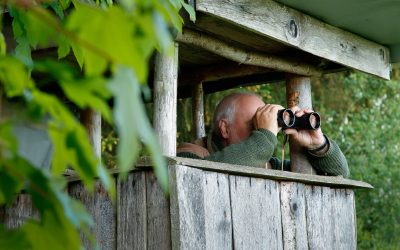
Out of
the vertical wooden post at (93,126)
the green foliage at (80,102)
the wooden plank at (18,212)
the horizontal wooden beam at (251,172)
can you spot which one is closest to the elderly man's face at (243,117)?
the horizontal wooden beam at (251,172)

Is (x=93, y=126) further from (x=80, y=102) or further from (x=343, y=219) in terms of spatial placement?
(x=80, y=102)

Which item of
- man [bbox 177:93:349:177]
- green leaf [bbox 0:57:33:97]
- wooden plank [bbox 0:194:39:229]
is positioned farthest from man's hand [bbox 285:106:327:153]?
green leaf [bbox 0:57:33:97]

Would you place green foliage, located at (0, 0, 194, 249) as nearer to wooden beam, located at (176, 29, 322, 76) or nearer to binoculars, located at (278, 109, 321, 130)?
wooden beam, located at (176, 29, 322, 76)

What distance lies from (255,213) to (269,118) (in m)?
0.58

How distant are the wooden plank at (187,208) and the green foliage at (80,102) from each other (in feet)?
8.45

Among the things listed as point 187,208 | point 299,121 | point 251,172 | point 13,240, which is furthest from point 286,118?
point 13,240

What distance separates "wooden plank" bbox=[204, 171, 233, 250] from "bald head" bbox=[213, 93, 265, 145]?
0.91m

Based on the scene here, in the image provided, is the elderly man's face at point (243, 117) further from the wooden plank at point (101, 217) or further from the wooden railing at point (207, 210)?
the wooden plank at point (101, 217)

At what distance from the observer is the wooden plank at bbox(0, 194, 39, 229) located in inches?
159

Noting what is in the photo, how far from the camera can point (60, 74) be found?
804mm

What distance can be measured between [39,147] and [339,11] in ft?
5.96

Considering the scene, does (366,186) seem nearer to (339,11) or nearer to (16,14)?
(339,11)

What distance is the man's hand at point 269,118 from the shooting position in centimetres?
433

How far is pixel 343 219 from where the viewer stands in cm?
467
